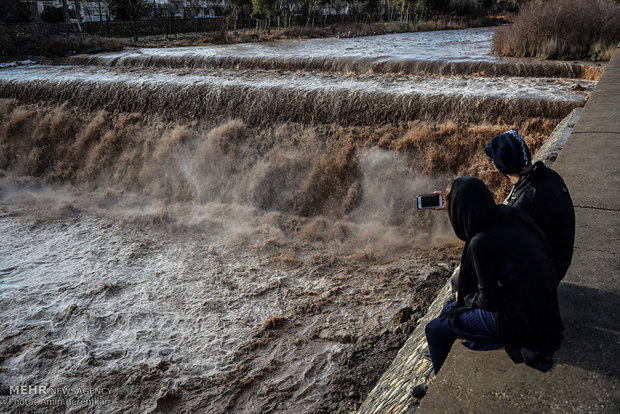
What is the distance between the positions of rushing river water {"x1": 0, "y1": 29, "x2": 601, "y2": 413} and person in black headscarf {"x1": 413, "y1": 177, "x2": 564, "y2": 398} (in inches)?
87.7

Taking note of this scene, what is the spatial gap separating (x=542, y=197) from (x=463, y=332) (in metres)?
0.83

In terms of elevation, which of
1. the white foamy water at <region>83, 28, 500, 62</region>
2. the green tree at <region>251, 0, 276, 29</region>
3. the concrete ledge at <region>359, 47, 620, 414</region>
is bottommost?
the concrete ledge at <region>359, 47, 620, 414</region>

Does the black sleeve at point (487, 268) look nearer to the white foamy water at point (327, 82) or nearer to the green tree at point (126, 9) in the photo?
the white foamy water at point (327, 82)

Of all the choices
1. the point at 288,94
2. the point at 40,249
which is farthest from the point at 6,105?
the point at 288,94

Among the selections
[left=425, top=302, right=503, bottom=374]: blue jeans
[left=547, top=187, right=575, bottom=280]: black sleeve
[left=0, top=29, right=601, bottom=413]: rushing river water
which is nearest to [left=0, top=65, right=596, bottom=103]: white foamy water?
[left=0, top=29, right=601, bottom=413]: rushing river water

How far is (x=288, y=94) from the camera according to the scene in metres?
10.2

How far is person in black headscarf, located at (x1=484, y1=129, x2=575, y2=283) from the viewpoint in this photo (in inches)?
107

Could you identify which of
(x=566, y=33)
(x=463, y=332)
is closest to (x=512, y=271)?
(x=463, y=332)

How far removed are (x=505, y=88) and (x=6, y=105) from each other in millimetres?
11190

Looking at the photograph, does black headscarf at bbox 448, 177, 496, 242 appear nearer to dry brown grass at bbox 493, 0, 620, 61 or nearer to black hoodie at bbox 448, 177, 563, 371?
black hoodie at bbox 448, 177, 563, 371

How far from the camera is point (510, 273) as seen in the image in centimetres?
229

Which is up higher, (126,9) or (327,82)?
(126,9)

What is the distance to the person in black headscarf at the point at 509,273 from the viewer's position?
2.28 m

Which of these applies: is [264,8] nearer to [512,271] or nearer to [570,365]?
[512,271]
